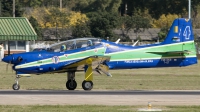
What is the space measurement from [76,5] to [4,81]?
263 ft

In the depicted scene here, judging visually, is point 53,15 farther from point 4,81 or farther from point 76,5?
point 4,81

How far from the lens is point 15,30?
64.4m

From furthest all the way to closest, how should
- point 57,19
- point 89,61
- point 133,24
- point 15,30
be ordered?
point 57,19, point 133,24, point 15,30, point 89,61

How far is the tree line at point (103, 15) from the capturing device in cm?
7862

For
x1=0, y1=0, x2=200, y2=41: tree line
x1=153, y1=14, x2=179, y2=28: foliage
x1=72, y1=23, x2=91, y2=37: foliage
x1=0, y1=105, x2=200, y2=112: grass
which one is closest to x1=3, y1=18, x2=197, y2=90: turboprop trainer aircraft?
x1=0, y1=105, x2=200, y2=112: grass

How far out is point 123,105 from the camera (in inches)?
819

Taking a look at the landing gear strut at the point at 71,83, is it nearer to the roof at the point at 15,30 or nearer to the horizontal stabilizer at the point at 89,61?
the horizontal stabilizer at the point at 89,61

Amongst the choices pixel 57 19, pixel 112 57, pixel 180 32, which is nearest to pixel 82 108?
pixel 112 57

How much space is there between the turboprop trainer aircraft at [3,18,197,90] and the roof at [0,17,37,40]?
3665 centimetres

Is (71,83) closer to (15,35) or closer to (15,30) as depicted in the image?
(15,35)

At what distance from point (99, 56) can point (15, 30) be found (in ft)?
126

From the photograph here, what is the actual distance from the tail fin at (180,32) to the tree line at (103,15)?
4835 centimetres

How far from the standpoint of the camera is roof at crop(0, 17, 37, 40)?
64.1 metres

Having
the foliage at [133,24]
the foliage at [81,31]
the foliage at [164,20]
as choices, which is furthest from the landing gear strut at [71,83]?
the foliage at [164,20]
